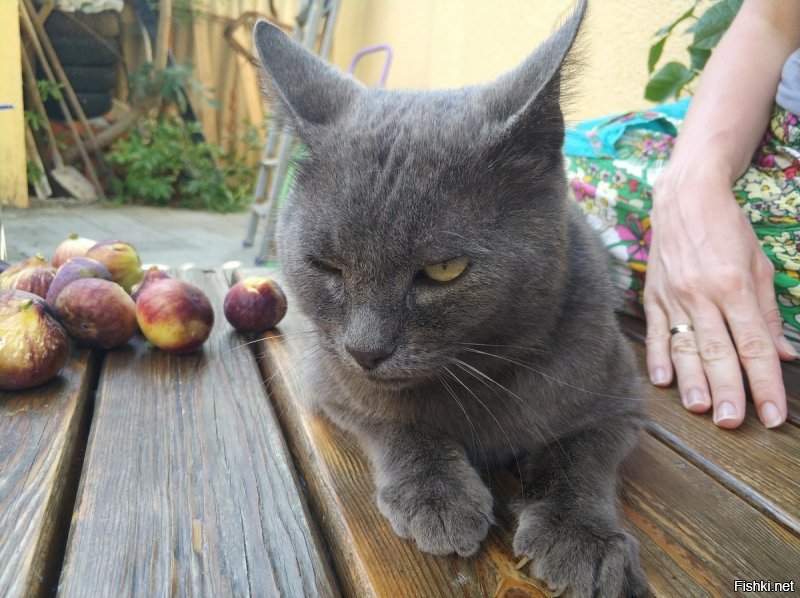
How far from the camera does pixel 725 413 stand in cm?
119

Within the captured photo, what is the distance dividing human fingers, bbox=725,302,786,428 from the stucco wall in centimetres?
59

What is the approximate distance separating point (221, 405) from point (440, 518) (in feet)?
1.74

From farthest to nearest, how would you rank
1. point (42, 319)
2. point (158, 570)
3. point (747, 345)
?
point (747, 345)
point (42, 319)
point (158, 570)

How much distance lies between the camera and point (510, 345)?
3.17ft

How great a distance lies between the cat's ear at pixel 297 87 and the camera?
104cm

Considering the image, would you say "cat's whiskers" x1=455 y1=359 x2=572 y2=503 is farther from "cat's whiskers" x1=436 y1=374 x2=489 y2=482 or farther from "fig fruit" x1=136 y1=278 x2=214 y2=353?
"fig fruit" x1=136 y1=278 x2=214 y2=353

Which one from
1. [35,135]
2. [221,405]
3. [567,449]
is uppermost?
[567,449]

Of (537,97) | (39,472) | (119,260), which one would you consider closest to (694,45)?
(537,97)

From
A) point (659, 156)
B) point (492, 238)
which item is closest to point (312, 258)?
point (492, 238)

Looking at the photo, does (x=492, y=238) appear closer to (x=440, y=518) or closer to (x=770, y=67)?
(x=440, y=518)

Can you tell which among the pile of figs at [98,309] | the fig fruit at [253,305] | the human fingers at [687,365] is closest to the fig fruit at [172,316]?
the pile of figs at [98,309]

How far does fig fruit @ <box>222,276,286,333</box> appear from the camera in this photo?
1.43 metres

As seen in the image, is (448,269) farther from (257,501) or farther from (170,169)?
(170,169)

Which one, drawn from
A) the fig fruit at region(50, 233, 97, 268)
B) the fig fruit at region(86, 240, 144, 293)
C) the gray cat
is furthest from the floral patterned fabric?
the fig fruit at region(50, 233, 97, 268)
